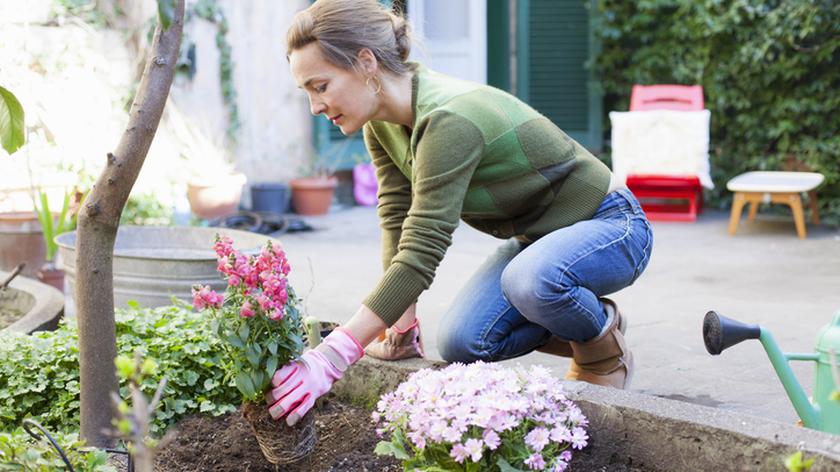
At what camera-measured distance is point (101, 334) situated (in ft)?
7.23

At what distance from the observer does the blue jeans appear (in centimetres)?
253

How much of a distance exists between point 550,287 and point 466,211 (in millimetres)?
311

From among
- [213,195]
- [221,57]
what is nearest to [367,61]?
[213,195]

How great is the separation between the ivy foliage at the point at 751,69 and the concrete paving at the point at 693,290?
57cm

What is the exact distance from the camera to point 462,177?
2.34m

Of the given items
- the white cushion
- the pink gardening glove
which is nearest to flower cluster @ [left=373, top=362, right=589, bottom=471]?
the pink gardening glove

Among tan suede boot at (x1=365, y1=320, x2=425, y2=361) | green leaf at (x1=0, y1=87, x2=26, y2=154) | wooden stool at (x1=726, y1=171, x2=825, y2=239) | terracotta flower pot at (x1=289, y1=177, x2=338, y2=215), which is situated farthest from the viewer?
terracotta flower pot at (x1=289, y1=177, x2=338, y2=215)

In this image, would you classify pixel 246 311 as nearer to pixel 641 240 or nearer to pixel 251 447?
pixel 251 447

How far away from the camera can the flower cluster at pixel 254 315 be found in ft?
6.82

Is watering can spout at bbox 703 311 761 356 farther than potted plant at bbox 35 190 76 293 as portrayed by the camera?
No

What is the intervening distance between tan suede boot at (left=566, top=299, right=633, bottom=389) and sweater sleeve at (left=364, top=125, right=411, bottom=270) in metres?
0.57

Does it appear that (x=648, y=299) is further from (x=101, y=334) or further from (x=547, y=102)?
(x=547, y=102)

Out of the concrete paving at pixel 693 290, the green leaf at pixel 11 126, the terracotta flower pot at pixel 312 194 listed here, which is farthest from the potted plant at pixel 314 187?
the green leaf at pixel 11 126

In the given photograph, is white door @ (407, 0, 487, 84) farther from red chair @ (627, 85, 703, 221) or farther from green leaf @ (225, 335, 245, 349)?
green leaf @ (225, 335, 245, 349)
